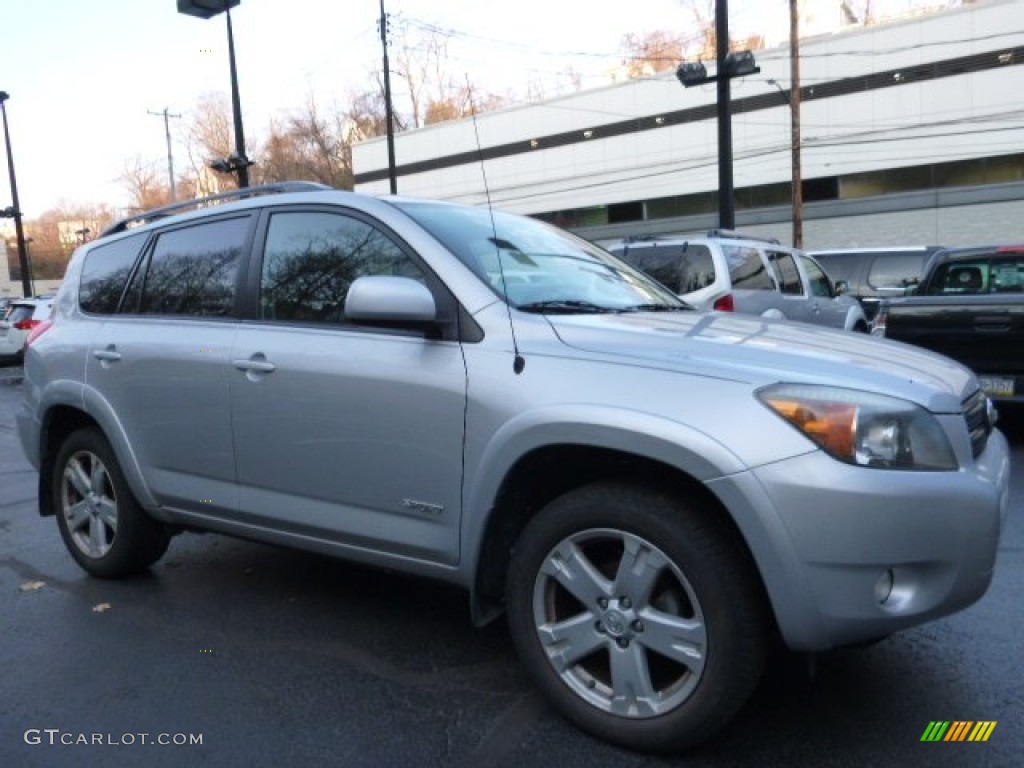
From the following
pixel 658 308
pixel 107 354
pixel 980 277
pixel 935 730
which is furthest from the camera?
pixel 980 277

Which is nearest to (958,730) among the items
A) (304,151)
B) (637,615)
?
(637,615)

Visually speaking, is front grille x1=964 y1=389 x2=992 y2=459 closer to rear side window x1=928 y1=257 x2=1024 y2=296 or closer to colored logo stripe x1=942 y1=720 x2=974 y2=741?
colored logo stripe x1=942 y1=720 x2=974 y2=741

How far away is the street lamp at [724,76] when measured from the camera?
12.5 m

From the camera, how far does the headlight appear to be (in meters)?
2.29

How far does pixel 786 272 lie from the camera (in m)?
9.92

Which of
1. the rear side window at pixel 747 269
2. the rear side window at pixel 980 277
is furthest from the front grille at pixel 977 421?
the rear side window at pixel 747 269

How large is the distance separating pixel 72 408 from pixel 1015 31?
3377cm

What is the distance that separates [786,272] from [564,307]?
752 centimetres

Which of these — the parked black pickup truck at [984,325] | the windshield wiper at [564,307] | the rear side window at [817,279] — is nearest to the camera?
the windshield wiper at [564,307]

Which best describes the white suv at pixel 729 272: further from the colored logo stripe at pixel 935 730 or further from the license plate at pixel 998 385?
the colored logo stripe at pixel 935 730

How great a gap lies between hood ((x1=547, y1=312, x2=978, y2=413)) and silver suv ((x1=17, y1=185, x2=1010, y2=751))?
0.05ft

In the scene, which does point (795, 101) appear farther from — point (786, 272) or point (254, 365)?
point (254, 365)

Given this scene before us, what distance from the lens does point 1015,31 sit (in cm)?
2911

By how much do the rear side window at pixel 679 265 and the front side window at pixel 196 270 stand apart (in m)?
5.23
